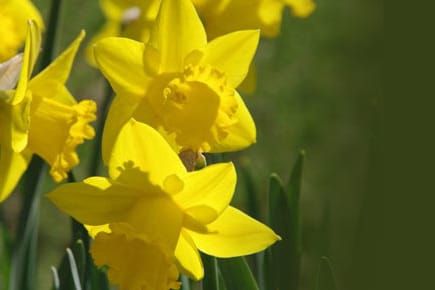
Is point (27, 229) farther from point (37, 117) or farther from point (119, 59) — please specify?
point (119, 59)

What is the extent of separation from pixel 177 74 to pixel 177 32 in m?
0.05

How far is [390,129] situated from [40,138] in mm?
513

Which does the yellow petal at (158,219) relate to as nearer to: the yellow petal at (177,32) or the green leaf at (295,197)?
the yellow petal at (177,32)

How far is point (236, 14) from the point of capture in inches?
55.2

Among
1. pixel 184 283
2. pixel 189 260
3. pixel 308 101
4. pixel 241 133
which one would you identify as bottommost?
pixel 308 101

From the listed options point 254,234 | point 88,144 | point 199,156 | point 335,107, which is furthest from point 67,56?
point 335,107

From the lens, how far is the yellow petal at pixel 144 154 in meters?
1.00

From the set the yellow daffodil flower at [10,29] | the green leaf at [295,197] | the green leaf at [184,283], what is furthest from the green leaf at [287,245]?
the yellow daffodil flower at [10,29]

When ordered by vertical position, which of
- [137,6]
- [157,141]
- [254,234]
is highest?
[137,6]

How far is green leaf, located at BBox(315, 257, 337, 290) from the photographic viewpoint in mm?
1111

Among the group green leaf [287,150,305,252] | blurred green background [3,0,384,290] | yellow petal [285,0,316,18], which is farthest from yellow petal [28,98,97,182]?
blurred green background [3,0,384,290]

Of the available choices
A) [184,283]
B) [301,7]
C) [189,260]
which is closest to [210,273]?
[189,260]

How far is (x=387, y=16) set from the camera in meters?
0.85

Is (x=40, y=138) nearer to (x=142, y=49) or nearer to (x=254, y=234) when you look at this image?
(x=142, y=49)
